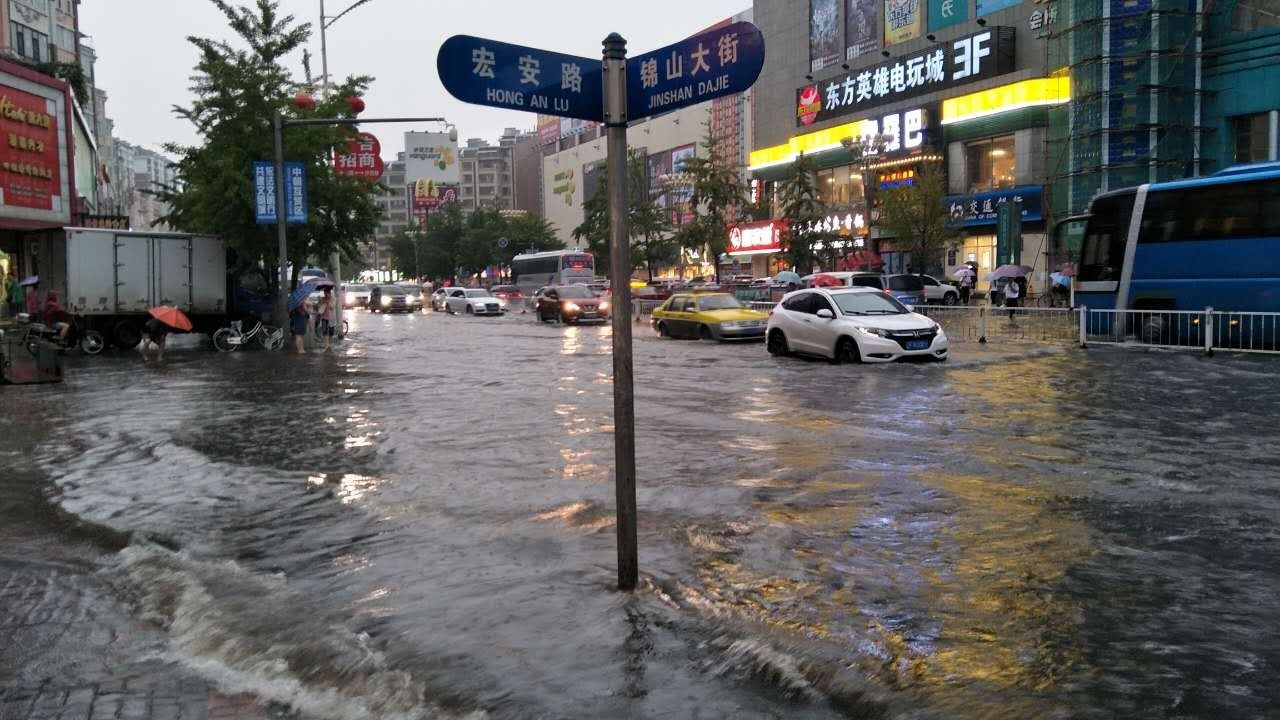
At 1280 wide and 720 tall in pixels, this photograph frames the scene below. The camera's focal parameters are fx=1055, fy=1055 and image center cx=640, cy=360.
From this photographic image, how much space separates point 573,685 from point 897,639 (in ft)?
5.08

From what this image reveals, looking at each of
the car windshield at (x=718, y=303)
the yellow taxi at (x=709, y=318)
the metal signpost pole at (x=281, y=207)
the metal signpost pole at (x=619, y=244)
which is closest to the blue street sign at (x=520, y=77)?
the metal signpost pole at (x=619, y=244)

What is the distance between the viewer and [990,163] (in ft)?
183

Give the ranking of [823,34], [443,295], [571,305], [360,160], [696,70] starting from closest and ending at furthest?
1. [696,70]
2. [360,160]
3. [571,305]
4. [443,295]
5. [823,34]

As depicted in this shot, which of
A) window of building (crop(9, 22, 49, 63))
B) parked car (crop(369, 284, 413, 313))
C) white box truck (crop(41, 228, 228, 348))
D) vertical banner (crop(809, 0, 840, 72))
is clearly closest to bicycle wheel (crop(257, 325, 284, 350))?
white box truck (crop(41, 228, 228, 348))

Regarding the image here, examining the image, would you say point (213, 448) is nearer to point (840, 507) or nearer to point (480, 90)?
point (840, 507)

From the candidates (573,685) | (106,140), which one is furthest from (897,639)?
(106,140)

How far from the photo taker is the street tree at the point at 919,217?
164 ft

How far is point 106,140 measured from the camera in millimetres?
96375

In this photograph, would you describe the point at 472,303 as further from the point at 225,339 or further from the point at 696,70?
the point at 696,70

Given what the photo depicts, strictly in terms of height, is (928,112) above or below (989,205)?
above

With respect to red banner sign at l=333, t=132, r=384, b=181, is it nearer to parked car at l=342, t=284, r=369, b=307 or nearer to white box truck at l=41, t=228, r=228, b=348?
white box truck at l=41, t=228, r=228, b=348

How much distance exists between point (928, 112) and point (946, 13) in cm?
705

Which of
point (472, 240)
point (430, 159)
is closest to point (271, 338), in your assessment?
point (472, 240)

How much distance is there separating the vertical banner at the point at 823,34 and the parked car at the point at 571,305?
3646cm
